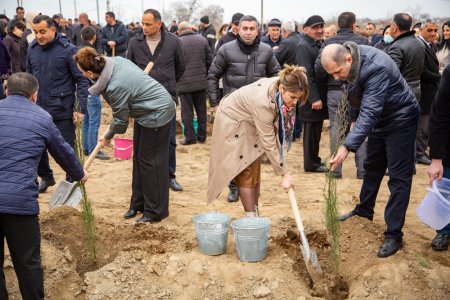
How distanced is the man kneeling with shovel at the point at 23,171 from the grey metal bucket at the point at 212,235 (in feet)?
4.52

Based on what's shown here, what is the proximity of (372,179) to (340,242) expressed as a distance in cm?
70

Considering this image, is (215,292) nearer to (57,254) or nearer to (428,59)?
(57,254)

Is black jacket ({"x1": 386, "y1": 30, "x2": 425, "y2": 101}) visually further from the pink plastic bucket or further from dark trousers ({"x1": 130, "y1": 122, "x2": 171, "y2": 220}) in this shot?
the pink plastic bucket

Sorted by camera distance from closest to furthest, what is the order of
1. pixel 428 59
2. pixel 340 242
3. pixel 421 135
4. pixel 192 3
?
pixel 340 242, pixel 428 59, pixel 421 135, pixel 192 3

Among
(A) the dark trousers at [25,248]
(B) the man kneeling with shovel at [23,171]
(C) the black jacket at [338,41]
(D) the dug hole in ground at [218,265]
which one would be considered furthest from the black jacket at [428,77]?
(A) the dark trousers at [25,248]

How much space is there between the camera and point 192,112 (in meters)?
9.22

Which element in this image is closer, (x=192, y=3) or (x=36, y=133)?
(x=36, y=133)

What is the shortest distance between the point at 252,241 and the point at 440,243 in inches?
72.1

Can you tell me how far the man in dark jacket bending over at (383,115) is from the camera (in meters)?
4.11

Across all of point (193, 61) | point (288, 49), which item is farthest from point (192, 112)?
point (288, 49)

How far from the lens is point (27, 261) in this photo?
137 inches

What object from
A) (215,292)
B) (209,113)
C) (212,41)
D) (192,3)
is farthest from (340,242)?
(192,3)

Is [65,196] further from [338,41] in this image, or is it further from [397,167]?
[338,41]

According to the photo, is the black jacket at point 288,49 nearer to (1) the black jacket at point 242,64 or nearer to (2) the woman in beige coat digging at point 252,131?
(1) the black jacket at point 242,64
